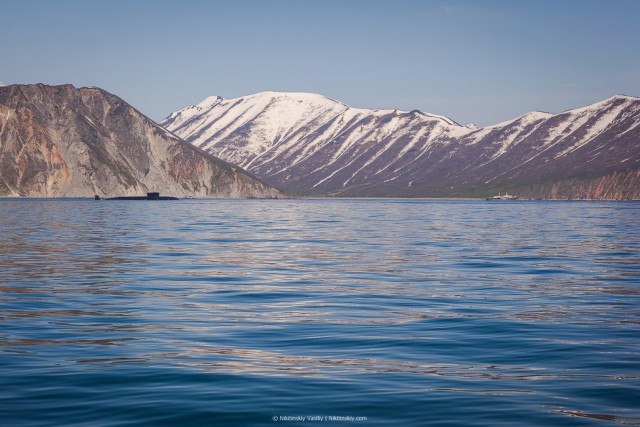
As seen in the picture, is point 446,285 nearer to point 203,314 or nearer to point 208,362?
point 203,314

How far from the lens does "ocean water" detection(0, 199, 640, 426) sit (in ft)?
50.8

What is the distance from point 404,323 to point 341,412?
36.3 feet

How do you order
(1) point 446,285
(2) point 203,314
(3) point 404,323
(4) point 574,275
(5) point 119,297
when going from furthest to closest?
(4) point 574,275, (1) point 446,285, (5) point 119,297, (2) point 203,314, (3) point 404,323

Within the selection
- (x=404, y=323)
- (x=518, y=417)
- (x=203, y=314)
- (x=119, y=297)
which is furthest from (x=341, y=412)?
(x=119, y=297)

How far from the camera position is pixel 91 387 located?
17000 mm

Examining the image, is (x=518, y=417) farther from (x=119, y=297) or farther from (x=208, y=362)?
(x=119, y=297)

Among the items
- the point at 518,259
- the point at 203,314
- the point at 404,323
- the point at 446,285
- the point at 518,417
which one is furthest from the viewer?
the point at 518,259

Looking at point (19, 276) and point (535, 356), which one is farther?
point (19, 276)

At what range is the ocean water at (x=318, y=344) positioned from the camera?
15484mm

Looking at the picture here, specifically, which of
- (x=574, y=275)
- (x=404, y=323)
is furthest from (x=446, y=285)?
(x=404, y=323)

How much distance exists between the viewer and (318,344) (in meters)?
22.3

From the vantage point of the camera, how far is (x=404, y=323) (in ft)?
85.4

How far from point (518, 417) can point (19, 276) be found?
30557 mm

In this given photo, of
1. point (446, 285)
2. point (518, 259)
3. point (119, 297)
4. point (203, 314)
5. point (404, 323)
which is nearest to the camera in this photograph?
point (404, 323)
